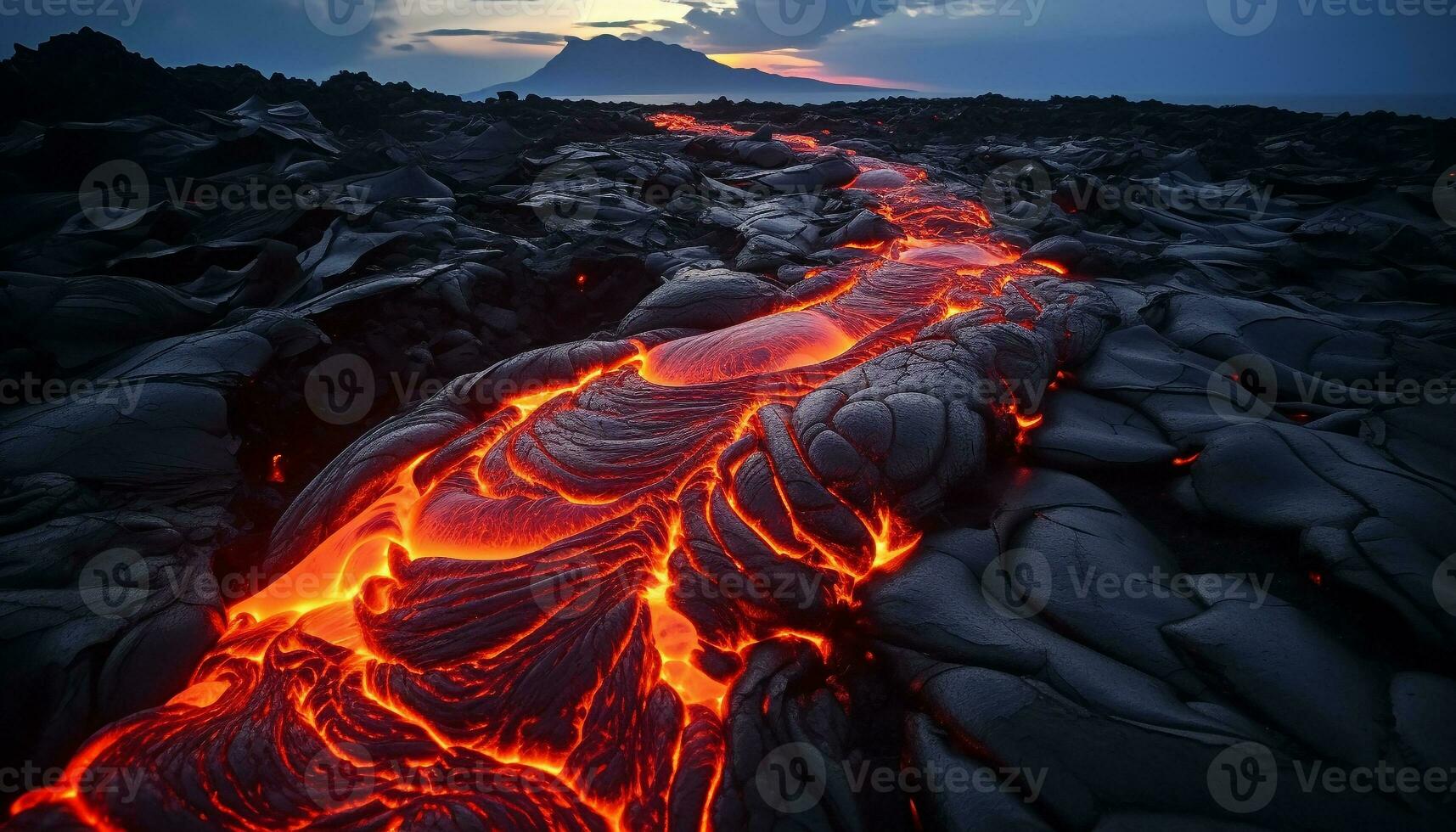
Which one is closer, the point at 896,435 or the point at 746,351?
the point at 896,435

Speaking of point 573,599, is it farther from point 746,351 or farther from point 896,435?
point 746,351

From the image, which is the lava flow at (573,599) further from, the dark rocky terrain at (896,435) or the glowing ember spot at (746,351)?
the dark rocky terrain at (896,435)

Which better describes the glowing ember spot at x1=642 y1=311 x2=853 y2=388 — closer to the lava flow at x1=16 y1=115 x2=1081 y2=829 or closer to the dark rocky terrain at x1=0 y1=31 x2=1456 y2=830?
the lava flow at x1=16 y1=115 x2=1081 y2=829

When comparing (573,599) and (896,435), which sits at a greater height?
(896,435)

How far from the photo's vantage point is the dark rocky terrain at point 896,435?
9.56 ft

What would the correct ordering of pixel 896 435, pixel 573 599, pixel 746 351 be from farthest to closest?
1. pixel 746 351
2. pixel 896 435
3. pixel 573 599

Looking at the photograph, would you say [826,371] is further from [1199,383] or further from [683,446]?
[1199,383]

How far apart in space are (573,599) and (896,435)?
2712mm

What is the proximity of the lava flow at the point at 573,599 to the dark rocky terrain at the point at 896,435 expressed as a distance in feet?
0.61

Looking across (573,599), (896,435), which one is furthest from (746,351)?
(573,599)

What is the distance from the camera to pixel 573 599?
3.61m

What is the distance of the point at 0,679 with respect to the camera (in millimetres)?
3129

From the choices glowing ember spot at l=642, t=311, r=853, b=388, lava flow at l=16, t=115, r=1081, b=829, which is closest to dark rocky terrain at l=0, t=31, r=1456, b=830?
lava flow at l=16, t=115, r=1081, b=829

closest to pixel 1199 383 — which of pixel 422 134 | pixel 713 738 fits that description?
pixel 713 738
